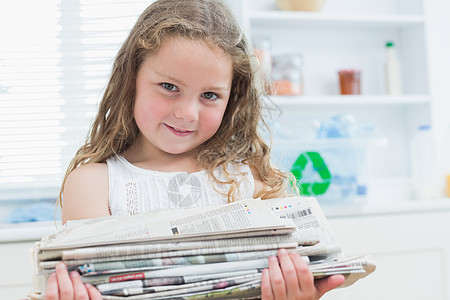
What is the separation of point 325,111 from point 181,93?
136cm

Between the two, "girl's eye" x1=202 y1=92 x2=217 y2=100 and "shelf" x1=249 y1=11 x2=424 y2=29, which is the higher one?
"shelf" x1=249 y1=11 x2=424 y2=29

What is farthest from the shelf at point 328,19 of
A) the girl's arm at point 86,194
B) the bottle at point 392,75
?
the girl's arm at point 86,194

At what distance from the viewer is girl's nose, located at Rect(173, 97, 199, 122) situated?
2.96ft

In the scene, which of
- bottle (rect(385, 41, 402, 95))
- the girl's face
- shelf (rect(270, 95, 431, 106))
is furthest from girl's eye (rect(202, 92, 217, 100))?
bottle (rect(385, 41, 402, 95))

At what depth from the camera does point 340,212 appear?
5.33ft

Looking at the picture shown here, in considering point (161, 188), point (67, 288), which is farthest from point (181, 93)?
point (67, 288)

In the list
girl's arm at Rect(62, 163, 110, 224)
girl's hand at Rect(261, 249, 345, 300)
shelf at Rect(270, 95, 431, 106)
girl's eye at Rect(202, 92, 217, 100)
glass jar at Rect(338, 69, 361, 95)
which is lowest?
girl's hand at Rect(261, 249, 345, 300)

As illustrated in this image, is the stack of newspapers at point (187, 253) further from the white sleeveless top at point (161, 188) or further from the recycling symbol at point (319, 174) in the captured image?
the recycling symbol at point (319, 174)

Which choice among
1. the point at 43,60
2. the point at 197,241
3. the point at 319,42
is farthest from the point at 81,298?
the point at 319,42

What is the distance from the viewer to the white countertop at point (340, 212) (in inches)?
56.9

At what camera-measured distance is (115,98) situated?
1048mm

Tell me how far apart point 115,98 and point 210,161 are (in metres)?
0.24

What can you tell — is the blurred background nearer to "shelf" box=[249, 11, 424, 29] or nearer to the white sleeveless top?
"shelf" box=[249, 11, 424, 29]

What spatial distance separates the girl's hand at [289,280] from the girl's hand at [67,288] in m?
0.21
